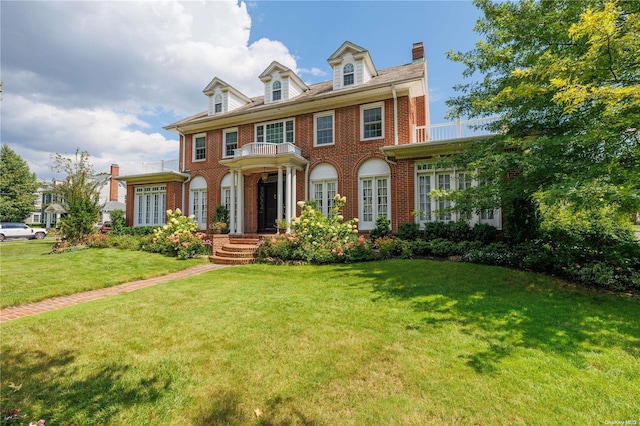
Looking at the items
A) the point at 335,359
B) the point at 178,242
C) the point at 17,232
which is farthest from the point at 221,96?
the point at 17,232

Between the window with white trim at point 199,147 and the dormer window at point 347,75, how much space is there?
8470 millimetres

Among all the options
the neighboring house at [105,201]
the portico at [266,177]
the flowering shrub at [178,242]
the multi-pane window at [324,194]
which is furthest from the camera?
the neighboring house at [105,201]

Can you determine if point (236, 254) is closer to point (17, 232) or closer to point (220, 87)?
point (220, 87)

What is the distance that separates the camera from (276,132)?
15.3 meters

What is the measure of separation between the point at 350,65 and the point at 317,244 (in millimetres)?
9085

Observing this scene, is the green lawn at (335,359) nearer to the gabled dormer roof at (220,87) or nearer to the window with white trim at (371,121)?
the window with white trim at (371,121)

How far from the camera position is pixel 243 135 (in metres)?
16.0

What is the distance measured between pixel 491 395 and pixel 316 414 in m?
1.60

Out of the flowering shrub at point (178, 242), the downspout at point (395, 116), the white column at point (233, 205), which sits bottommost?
the flowering shrub at point (178, 242)

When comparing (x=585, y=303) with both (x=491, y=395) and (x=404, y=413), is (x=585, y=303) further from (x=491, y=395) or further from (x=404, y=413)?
(x=404, y=413)

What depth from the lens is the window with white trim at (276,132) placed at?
14945 millimetres

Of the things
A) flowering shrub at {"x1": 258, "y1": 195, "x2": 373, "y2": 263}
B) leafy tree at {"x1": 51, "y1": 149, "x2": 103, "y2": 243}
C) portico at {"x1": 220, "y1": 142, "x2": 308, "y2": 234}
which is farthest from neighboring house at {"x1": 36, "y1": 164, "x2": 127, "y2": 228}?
flowering shrub at {"x1": 258, "y1": 195, "x2": 373, "y2": 263}

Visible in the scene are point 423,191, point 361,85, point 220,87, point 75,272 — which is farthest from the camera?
point 220,87

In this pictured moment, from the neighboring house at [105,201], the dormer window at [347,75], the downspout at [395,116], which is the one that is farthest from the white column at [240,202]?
the neighboring house at [105,201]
